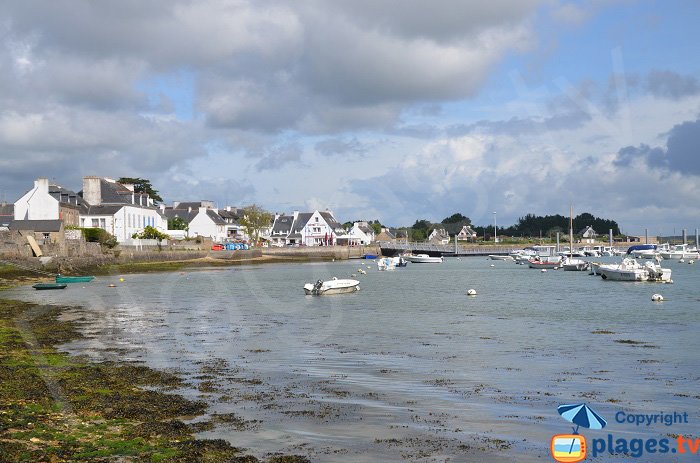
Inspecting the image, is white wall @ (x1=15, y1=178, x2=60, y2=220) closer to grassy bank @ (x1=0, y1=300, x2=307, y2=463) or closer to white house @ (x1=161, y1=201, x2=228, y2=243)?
white house @ (x1=161, y1=201, x2=228, y2=243)

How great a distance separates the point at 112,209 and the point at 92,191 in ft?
→ 20.1

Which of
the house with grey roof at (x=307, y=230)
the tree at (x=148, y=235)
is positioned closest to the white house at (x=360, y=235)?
the house with grey roof at (x=307, y=230)

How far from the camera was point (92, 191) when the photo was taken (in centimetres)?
10125

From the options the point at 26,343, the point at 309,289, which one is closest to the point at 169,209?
the point at 309,289

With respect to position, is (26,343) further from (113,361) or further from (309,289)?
(309,289)

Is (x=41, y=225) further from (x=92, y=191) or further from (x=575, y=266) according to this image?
(x=575, y=266)

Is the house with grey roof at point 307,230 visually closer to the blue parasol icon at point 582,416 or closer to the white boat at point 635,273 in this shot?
the white boat at point 635,273

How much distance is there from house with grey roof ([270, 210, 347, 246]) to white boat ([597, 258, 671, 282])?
103 metres

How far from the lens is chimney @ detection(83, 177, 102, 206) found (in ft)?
332

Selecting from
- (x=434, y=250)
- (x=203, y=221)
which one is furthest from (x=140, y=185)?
(x=434, y=250)

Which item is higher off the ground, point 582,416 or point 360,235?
point 360,235

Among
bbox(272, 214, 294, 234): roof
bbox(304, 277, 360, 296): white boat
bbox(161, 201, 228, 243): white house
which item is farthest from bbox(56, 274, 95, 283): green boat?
bbox(272, 214, 294, 234): roof

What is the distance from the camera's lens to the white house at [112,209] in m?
97.4

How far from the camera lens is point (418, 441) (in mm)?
12117
